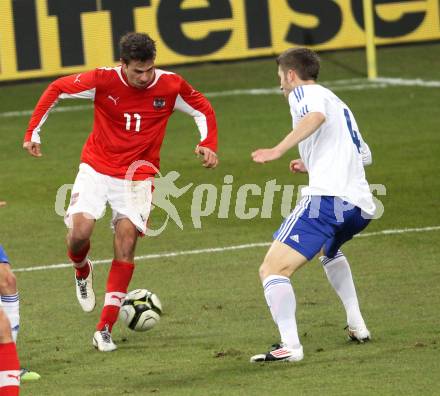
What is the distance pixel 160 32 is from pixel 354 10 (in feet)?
12.5

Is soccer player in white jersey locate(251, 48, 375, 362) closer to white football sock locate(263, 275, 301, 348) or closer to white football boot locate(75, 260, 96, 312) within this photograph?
white football sock locate(263, 275, 301, 348)

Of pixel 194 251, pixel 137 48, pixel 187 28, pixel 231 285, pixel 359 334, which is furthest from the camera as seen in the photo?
pixel 187 28

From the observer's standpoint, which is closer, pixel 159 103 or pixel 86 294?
pixel 159 103

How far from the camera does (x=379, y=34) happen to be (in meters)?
26.4

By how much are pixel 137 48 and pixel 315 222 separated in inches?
79.8

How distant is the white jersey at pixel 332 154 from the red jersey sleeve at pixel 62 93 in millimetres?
2016

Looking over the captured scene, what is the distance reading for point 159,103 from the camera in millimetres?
10820

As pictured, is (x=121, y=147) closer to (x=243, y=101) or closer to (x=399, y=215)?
(x=399, y=215)

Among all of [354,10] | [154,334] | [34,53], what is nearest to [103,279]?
[154,334]

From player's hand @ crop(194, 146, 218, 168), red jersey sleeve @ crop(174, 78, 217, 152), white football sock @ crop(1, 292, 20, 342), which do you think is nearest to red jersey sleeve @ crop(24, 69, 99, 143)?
red jersey sleeve @ crop(174, 78, 217, 152)

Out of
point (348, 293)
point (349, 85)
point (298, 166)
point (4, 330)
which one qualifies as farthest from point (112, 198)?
point (349, 85)

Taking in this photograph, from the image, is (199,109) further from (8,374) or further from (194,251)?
(8,374)

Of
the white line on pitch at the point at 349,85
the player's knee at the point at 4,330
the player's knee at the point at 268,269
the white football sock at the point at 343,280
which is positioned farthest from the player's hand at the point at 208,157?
the white line on pitch at the point at 349,85

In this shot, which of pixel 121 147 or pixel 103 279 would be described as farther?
pixel 103 279
